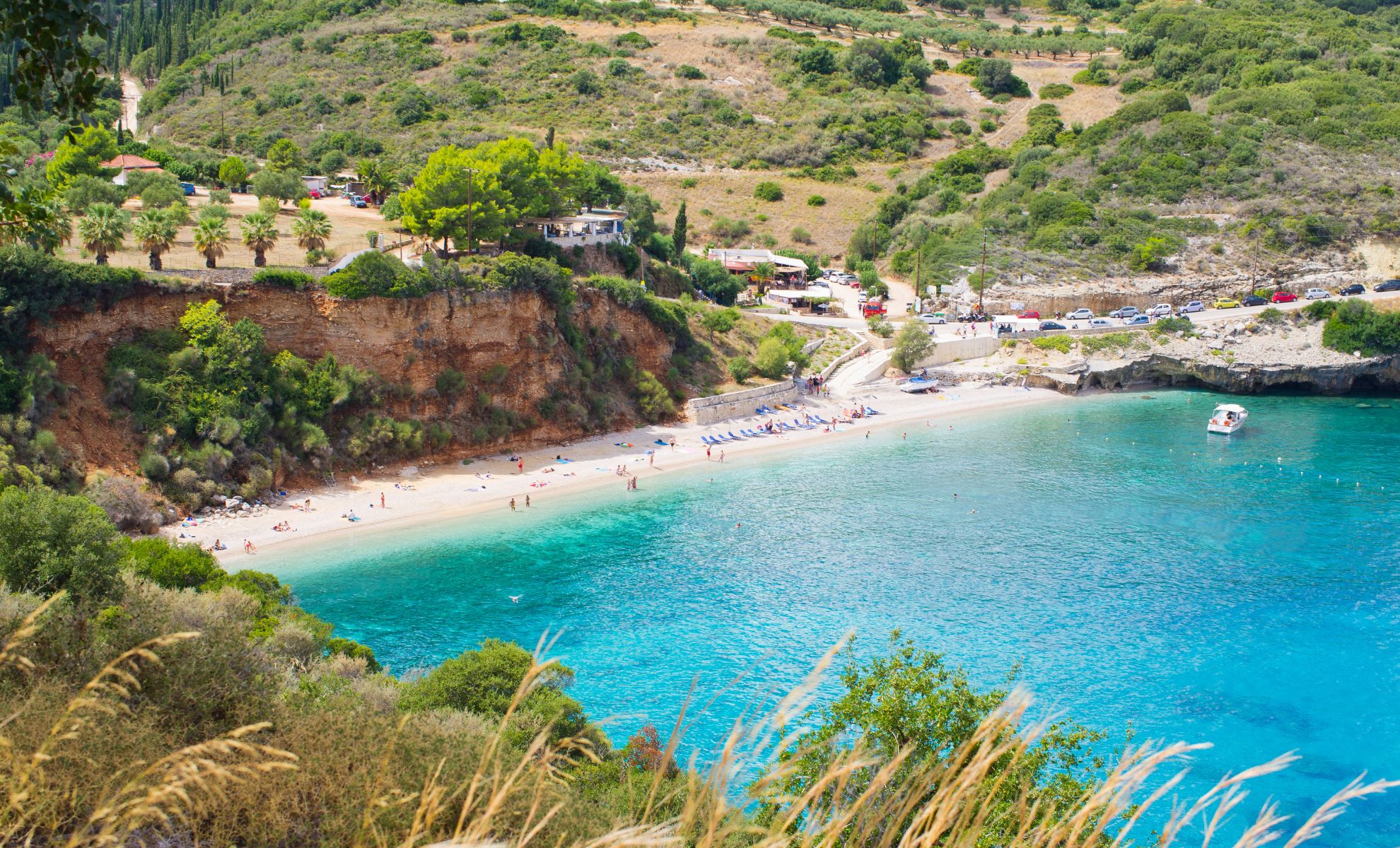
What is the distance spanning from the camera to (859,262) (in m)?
78.1

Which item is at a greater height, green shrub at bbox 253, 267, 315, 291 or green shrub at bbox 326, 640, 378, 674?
green shrub at bbox 253, 267, 315, 291

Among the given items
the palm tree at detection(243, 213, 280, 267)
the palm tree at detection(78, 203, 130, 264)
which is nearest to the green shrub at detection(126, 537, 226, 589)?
the palm tree at detection(78, 203, 130, 264)

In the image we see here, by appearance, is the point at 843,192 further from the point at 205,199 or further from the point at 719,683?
the point at 719,683

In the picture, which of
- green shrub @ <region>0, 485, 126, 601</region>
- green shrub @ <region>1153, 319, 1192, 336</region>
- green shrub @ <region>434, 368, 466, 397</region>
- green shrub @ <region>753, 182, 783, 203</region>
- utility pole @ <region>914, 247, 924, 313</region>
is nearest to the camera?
green shrub @ <region>0, 485, 126, 601</region>

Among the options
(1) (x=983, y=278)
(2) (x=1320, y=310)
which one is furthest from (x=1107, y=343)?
(2) (x=1320, y=310)

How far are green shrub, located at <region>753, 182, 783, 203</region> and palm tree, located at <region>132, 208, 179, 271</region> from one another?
51.4 meters

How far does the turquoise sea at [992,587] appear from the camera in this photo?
26.3 metres

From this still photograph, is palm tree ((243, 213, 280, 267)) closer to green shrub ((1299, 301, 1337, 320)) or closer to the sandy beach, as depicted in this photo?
the sandy beach

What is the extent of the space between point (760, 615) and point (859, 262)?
5032 centimetres

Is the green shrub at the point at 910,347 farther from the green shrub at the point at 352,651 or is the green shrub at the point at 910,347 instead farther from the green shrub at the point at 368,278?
A: the green shrub at the point at 352,651

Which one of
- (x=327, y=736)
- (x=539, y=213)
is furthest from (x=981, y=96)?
(x=327, y=736)

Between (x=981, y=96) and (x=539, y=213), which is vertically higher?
(x=981, y=96)

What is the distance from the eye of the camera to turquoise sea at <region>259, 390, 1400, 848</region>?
26.3 metres

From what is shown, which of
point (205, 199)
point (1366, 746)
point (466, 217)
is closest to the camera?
point (1366, 746)
